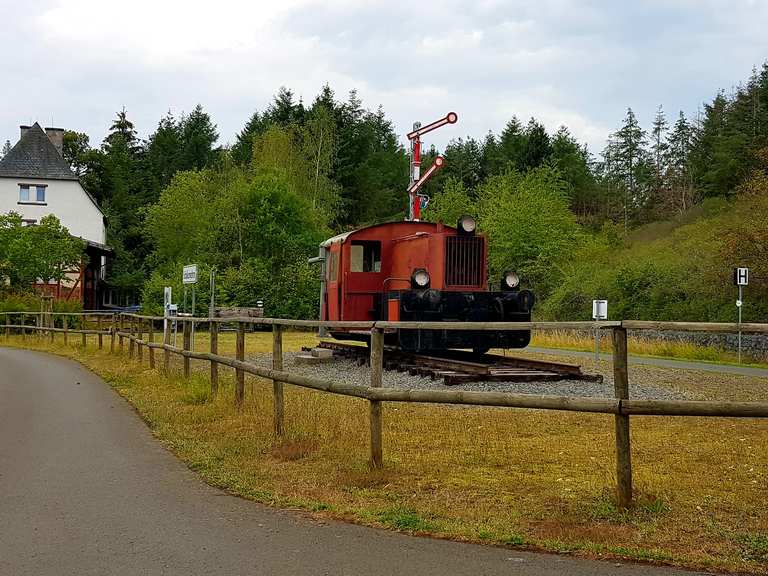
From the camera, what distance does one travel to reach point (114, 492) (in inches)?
255

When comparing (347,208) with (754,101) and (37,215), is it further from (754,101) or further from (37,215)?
(754,101)

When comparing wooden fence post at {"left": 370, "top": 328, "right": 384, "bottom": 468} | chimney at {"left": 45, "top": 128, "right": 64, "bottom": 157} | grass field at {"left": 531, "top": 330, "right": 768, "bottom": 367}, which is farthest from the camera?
chimney at {"left": 45, "top": 128, "right": 64, "bottom": 157}

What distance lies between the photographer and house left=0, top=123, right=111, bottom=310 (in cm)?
5625

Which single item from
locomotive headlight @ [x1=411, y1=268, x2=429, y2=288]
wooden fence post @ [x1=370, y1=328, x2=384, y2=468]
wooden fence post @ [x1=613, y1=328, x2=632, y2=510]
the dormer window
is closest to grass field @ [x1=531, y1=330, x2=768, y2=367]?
locomotive headlight @ [x1=411, y1=268, x2=429, y2=288]

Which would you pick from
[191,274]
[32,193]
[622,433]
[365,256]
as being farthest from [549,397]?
[32,193]

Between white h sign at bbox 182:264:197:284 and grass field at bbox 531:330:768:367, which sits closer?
white h sign at bbox 182:264:197:284

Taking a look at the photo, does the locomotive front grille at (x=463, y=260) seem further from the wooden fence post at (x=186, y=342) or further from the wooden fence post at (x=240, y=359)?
the wooden fence post at (x=240, y=359)

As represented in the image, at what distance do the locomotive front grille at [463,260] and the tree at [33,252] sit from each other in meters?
29.5

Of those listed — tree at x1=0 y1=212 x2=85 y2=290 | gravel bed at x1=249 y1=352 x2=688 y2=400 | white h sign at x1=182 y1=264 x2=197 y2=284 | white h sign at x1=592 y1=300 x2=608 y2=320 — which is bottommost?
gravel bed at x1=249 y1=352 x2=688 y2=400

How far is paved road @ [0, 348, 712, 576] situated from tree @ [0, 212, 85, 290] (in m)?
33.9

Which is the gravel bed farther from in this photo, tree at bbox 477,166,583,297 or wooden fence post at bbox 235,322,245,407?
tree at bbox 477,166,583,297

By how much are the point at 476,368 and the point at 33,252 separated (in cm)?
3158

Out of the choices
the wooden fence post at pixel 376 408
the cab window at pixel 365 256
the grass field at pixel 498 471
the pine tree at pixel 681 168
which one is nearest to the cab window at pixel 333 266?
the cab window at pixel 365 256

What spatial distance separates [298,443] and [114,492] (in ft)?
6.37
